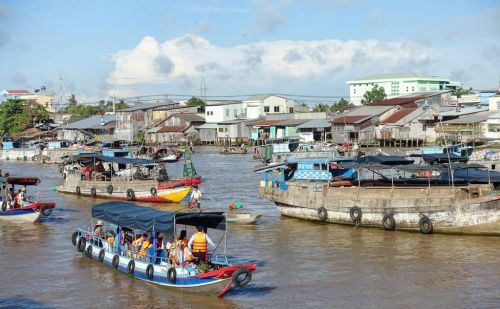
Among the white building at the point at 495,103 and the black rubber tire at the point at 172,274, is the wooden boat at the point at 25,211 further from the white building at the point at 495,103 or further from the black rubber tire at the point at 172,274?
the white building at the point at 495,103

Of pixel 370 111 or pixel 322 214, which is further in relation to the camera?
pixel 370 111

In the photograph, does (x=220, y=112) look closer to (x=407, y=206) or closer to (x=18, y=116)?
(x=18, y=116)

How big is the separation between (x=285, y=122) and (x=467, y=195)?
54.9 metres

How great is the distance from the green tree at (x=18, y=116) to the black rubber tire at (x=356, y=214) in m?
78.8

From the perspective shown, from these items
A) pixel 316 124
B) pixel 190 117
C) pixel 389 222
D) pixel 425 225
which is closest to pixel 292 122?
pixel 316 124

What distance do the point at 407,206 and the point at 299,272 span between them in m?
6.63

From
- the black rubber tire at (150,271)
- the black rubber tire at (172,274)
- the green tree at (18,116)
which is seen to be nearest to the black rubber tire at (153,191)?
the black rubber tire at (150,271)

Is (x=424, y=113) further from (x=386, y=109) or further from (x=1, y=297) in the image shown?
(x=1, y=297)

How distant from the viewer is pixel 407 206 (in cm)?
2553

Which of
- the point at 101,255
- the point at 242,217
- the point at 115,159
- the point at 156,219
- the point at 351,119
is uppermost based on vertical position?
the point at 351,119

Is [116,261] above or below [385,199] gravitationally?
below

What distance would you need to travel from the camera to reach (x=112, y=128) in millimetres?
93125

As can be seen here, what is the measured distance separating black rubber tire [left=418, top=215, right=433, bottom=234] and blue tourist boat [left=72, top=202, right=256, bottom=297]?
26.9 feet

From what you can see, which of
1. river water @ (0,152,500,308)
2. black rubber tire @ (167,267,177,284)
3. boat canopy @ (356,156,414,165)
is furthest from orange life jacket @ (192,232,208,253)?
boat canopy @ (356,156,414,165)
